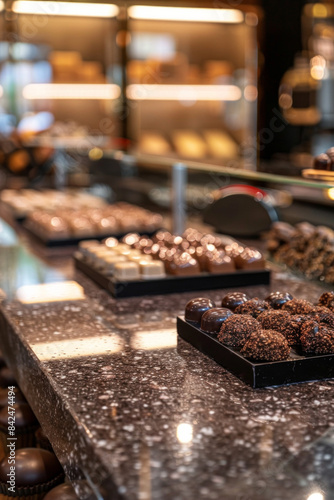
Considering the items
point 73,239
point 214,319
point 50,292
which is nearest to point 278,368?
point 214,319

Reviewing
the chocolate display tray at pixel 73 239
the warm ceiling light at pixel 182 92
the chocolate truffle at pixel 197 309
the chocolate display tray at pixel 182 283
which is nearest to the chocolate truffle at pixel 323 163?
the chocolate display tray at pixel 182 283

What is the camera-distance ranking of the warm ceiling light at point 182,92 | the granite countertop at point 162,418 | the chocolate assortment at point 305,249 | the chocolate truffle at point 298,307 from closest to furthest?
the granite countertop at point 162,418 < the chocolate truffle at point 298,307 < the chocolate assortment at point 305,249 < the warm ceiling light at point 182,92

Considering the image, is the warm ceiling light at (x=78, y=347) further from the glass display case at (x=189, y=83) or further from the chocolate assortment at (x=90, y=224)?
the glass display case at (x=189, y=83)

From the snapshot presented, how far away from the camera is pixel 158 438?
109 cm

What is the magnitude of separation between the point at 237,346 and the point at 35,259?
1.46 metres

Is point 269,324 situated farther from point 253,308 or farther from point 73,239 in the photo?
point 73,239

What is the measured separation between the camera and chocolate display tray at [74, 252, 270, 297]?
6.73ft

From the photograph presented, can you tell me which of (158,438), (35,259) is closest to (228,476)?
(158,438)

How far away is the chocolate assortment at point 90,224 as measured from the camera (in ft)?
9.59

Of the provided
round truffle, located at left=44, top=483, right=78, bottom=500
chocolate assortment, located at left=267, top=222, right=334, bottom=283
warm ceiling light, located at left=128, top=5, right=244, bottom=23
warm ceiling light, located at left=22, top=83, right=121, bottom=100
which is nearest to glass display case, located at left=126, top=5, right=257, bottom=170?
warm ceiling light, located at left=128, top=5, right=244, bottom=23

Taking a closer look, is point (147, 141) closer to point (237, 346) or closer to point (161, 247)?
point (161, 247)

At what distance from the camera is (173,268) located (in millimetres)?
2105

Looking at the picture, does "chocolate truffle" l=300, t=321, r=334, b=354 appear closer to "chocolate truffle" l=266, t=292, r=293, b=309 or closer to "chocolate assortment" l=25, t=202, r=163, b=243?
"chocolate truffle" l=266, t=292, r=293, b=309

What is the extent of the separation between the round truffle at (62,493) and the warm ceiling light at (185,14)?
4.92m
